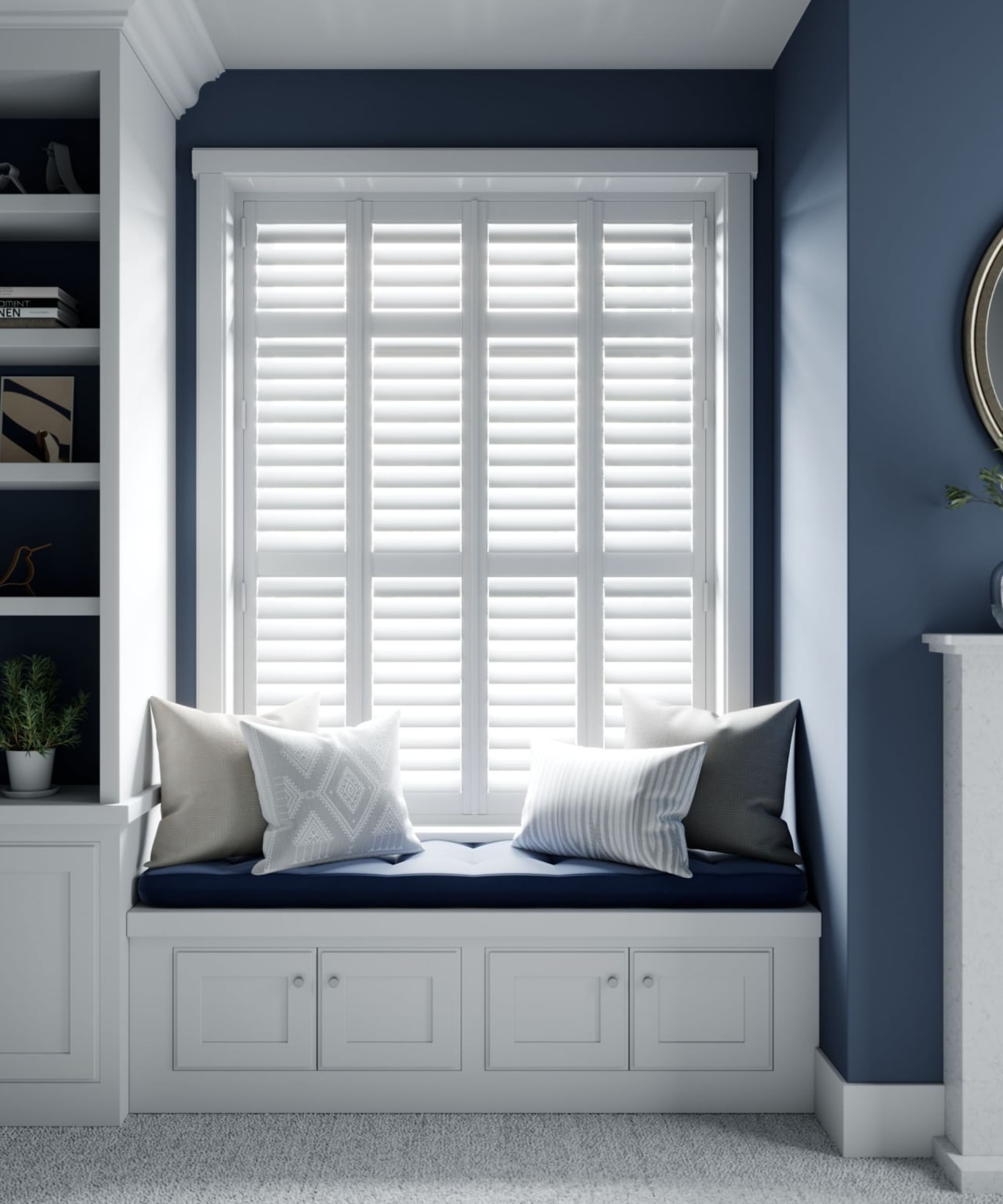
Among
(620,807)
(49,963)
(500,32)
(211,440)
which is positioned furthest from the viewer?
(211,440)

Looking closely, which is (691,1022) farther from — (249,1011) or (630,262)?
(630,262)

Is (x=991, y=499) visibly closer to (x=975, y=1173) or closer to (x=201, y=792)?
(x=975, y=1173)

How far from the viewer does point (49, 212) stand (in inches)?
91.8

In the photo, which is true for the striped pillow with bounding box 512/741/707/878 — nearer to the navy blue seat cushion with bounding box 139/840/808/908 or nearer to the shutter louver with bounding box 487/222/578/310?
the navy blue seat cushion with bounding box 139/840/808/908

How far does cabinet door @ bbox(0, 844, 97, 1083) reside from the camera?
2.27 meters

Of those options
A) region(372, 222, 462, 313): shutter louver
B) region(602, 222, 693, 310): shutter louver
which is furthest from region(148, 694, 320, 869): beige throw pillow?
region(602, 222, 693, 310): shutter louver

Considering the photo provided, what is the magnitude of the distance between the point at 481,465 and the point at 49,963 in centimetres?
165

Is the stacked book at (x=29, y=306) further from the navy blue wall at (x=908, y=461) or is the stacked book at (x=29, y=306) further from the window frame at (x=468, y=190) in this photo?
the navy blue wall at (x=908, y=461)

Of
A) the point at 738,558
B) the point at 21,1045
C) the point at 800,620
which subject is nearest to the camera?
the point at 21,1045

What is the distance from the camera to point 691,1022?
234cm

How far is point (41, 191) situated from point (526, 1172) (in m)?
2.66

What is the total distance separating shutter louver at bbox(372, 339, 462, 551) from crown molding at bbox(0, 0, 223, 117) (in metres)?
0.83

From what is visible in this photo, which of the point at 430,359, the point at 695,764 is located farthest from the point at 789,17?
the point at 695,764

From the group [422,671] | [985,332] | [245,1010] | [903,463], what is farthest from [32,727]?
[985,332]
